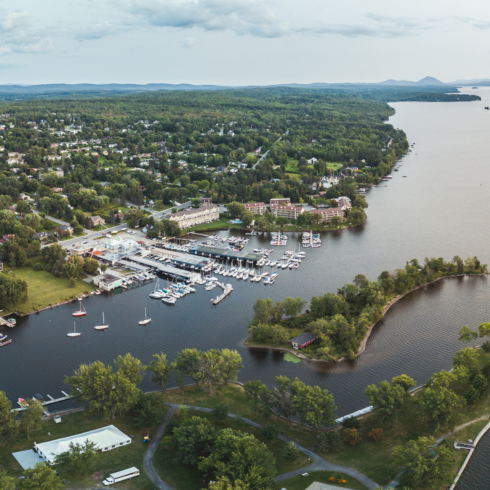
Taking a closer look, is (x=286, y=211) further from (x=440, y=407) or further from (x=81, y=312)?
(x=440, y=407)

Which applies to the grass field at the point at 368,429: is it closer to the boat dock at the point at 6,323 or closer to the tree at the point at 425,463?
the tree at the point at 425,463

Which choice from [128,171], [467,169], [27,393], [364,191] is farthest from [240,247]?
[467,169]

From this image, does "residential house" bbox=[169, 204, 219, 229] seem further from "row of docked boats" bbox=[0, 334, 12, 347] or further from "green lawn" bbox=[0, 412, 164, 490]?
"green lawn" bbox=[0, 412, 164, 490]

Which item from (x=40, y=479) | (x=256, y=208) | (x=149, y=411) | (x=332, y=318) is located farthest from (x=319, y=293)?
(x=40, y=479)

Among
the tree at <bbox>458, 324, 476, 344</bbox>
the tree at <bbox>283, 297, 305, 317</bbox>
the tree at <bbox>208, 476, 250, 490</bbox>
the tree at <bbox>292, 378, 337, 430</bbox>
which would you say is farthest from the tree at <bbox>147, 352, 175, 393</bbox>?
the tree at <bbox>458, 324, 476, 344</bbox>

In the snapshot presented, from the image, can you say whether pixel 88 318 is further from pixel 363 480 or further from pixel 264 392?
pixel 363 480

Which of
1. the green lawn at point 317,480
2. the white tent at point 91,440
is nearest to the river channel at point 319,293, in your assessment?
the white tent at point 91,440
